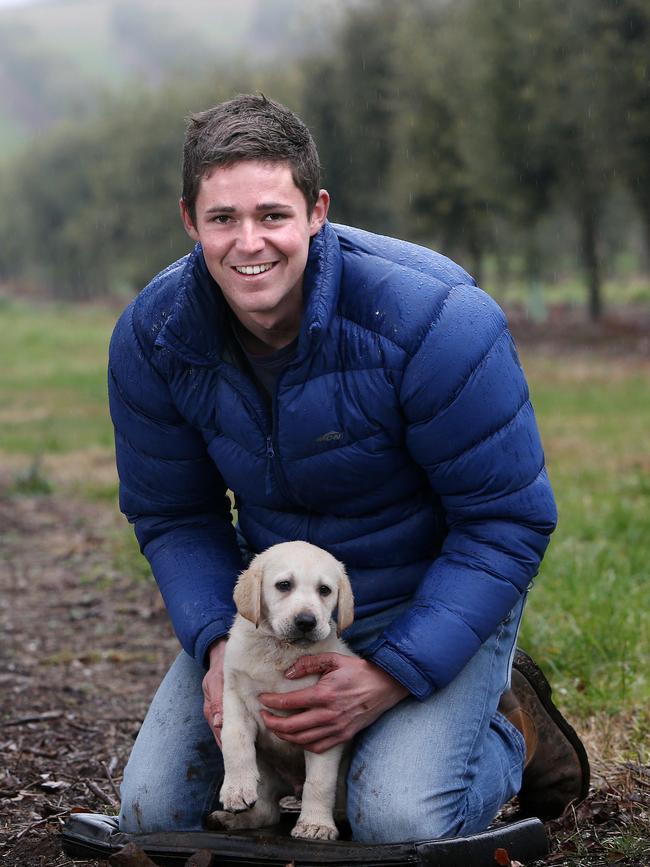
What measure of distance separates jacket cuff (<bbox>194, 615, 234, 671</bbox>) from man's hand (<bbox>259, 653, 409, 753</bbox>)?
358 mm

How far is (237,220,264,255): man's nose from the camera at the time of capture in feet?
11.4

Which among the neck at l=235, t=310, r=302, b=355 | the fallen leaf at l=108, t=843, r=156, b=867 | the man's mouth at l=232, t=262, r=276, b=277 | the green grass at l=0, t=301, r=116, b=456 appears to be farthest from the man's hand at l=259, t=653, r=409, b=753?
the green grass at l=0, t=301, r=116, b=456

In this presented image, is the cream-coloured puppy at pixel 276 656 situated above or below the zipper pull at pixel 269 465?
below

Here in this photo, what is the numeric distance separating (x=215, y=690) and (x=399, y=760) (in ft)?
2.07

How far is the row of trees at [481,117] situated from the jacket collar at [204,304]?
519 inches

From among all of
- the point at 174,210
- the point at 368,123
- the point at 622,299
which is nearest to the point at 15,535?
the point at 368,123

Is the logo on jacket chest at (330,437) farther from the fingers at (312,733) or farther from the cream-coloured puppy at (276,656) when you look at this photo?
the fingers at (312,733)

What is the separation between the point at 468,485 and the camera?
11.6 feet

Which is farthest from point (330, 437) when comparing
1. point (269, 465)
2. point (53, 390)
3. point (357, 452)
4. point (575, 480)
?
point (53, 390)

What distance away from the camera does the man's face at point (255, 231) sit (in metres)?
3.51

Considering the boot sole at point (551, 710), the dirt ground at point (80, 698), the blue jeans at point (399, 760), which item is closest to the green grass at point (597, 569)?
the dirt ground at point (80, 698)

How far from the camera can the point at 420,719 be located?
3.57m

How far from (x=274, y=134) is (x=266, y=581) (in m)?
1.34

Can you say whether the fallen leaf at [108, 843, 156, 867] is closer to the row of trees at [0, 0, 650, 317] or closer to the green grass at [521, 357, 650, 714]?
the green grass at [521, 357, 650, 714]
